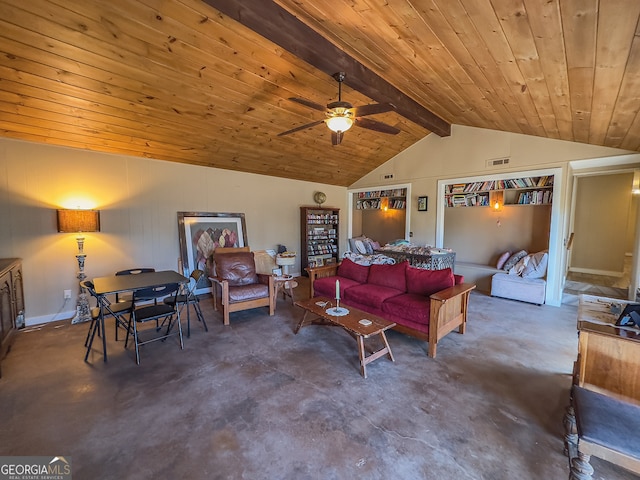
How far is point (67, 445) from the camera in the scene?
5.62ft

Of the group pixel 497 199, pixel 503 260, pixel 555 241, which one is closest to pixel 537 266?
pixel 555 241

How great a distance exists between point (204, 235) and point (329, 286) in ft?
8.97

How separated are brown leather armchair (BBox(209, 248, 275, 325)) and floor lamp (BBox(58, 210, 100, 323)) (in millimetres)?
1663

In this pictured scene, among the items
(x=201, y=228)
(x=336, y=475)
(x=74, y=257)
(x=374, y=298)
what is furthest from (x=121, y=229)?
(x=336, y=475)

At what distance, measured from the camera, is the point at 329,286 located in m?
3.88

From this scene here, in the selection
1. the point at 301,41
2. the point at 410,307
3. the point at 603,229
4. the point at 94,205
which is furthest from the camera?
the point at 603,229

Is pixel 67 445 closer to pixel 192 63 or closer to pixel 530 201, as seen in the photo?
pixel 192 63

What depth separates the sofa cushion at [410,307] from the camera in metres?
2.91

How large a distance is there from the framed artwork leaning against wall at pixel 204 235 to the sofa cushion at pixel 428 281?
350 centimetres

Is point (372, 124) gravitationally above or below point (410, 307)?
above

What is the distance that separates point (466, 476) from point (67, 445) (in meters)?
2.45

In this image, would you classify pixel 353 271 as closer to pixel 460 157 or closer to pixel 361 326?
pixel 361 326

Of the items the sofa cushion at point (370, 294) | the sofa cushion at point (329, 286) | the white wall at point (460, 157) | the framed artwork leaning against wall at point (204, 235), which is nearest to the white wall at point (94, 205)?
the framed artwork leaning against wall at point (204, 235)

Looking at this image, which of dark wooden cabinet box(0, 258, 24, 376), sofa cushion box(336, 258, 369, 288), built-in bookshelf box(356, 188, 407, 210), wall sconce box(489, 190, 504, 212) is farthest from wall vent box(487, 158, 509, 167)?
dark wooden cabinet box(0, 258, 24, 376)
